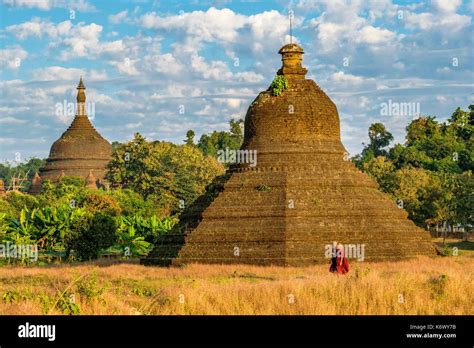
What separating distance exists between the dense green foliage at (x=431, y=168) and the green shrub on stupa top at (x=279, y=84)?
24.4 m

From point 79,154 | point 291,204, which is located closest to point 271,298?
point 291,204

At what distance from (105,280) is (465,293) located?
1309 centimetres

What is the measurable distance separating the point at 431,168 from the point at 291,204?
55.3m

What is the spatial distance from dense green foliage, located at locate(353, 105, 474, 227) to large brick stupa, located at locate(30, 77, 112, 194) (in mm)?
29180

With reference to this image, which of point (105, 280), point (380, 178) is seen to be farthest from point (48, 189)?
point (105, 280)

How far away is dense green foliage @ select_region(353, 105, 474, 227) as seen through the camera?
243 feet

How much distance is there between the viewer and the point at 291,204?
136 ft

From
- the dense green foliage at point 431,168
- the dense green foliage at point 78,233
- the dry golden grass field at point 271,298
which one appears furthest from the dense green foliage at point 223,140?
the dry golden grass field at point 271,298

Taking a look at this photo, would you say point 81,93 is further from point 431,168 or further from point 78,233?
point 78,233

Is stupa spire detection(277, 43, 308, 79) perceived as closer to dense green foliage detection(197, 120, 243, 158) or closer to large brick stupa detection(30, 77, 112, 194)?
large brick stupa detection(30, 77, 112, 194)

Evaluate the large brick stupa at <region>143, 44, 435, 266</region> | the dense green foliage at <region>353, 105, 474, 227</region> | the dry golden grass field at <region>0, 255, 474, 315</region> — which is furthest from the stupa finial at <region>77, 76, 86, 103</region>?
the dry golden grass field at <region>0, 255, 474, 315</region>

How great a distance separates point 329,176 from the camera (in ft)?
141

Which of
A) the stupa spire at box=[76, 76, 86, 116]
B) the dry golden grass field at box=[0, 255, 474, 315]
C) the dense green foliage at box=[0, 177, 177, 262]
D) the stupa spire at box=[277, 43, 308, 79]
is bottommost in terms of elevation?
the dry golden grass field at box=[0, 255, 474, 315]
